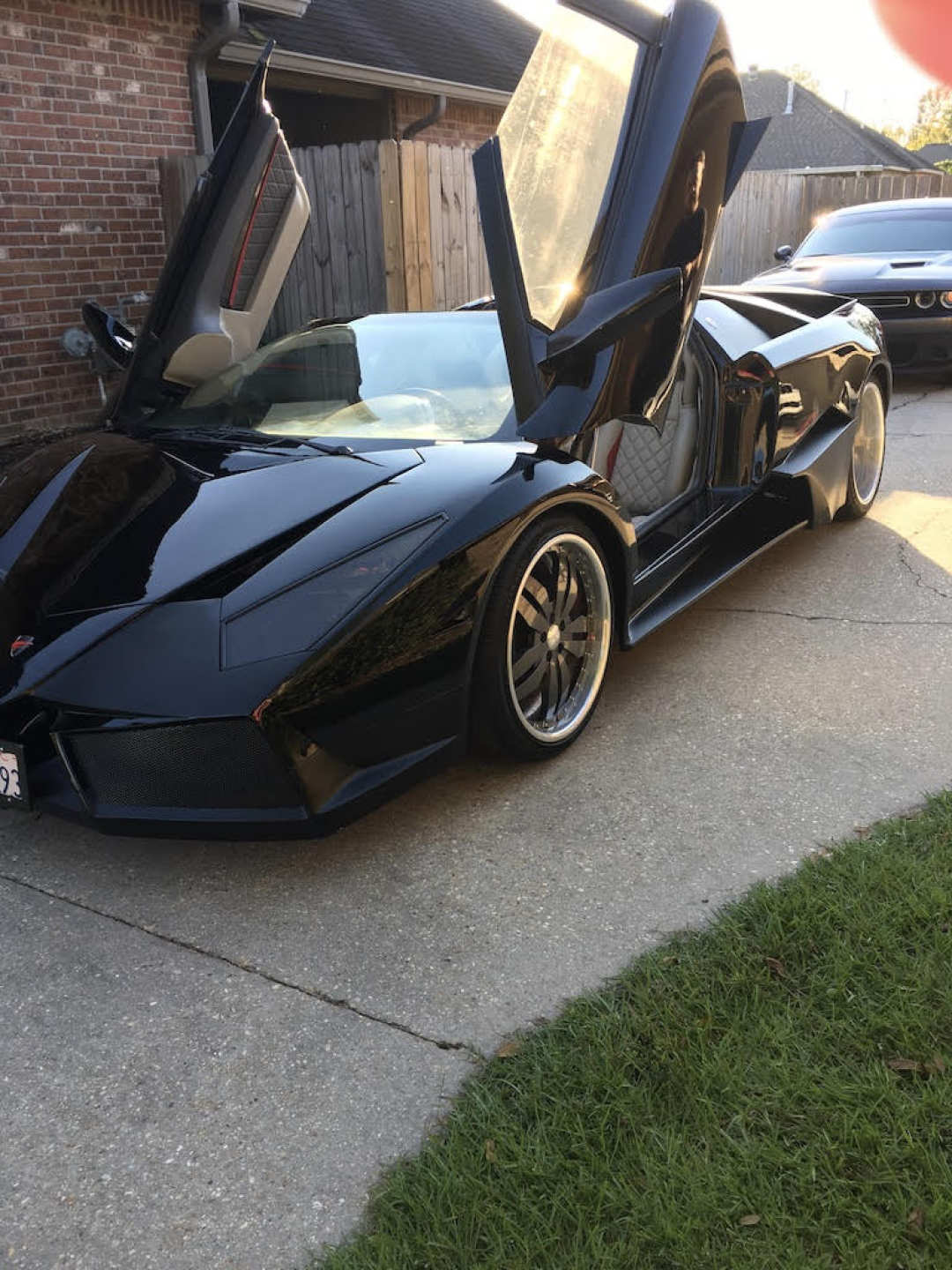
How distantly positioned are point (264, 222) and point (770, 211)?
40.2 ft

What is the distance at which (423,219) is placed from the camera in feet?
25.8

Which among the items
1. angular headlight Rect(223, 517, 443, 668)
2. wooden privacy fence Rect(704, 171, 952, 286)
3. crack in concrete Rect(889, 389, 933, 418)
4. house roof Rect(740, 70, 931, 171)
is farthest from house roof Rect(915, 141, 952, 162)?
angular headlight Rect(223, 517, 443, 668)

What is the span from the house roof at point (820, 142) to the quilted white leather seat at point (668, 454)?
129 feet

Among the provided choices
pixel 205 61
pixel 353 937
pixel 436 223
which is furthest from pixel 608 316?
pixel 205 61

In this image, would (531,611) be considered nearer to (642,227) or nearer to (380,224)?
(642,227)

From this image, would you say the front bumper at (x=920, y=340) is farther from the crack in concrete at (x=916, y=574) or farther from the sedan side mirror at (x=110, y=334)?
the sedan side mirror at (x=110, y=334)

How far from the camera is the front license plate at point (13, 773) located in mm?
2365

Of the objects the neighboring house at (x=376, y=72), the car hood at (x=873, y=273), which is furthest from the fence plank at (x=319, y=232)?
the car hood at (x=873, y=273)

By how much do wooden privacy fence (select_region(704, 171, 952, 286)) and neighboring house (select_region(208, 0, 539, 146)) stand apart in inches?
122

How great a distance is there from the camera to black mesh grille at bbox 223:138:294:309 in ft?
11.9

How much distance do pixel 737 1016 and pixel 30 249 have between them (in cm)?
703

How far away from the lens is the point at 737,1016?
79.9 inches

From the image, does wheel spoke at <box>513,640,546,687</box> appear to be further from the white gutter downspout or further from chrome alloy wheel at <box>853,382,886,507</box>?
the white gutter downspout

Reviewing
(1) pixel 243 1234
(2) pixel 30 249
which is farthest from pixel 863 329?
(2) pixel 30 249
